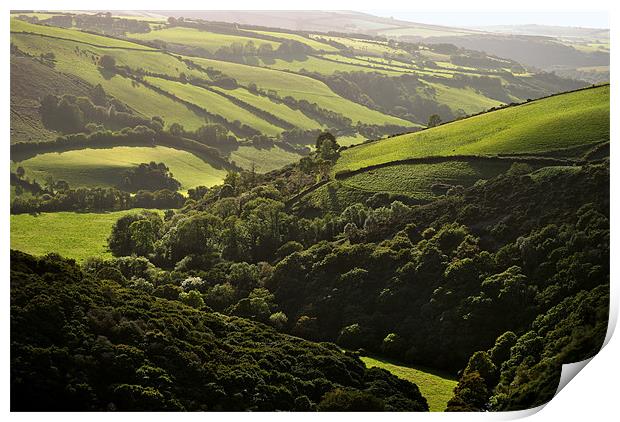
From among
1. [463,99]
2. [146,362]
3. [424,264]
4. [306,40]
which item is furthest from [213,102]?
[146,362]

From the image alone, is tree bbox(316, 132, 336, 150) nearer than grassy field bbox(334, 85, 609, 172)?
No

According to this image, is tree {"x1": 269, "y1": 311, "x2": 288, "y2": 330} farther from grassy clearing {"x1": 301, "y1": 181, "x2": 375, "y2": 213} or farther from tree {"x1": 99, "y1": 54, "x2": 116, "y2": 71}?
tree {"x1": 99, "y1": 54, "x2": 116, "y2": 71}

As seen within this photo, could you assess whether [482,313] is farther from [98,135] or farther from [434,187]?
[98,135]

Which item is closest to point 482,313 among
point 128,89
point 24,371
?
point 24,371

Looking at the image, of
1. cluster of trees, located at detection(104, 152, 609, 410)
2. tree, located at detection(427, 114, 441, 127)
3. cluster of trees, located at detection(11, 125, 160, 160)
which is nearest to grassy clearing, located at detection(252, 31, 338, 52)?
tree, located at detection(427, 114, 441, 127)

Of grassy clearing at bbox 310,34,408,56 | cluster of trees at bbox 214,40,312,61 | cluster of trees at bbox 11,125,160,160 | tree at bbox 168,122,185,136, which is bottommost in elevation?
cluster of trees at bbox 11,125,160,160

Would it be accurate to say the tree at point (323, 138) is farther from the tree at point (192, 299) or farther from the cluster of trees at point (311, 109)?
→ the tree at point (192, 299)

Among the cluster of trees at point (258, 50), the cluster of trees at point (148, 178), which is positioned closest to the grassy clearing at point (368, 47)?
the cluster of trees at point (258, 50)
